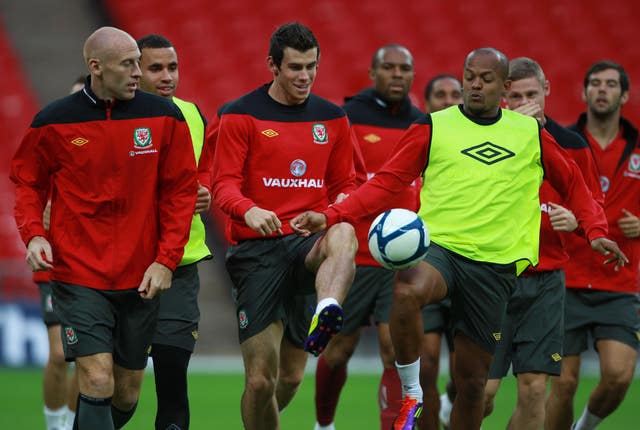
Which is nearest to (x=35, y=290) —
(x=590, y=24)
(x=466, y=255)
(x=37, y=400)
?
(x=37, y=400)

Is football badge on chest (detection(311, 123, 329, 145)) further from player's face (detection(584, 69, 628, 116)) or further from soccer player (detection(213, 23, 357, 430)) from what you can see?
player's face (detection(584, 69, 628, 116))

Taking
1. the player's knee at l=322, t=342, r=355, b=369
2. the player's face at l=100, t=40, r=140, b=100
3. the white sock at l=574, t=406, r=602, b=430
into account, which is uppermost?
the player's face at l=100, t=40, r=140, b=100

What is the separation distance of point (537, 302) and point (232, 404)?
4987 mm

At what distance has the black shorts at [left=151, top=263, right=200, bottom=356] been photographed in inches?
292

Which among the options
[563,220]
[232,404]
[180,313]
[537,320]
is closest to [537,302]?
[537,320]

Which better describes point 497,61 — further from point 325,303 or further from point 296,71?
point 325,303

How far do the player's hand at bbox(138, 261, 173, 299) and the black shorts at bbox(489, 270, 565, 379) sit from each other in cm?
264

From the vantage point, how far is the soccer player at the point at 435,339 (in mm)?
7703

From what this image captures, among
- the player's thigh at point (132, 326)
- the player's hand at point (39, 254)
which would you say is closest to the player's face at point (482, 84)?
the player's thigh at point (132, 326)

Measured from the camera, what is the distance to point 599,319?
342 inches

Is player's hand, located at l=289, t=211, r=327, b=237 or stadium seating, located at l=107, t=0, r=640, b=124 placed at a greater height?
stadium seating, located at l=107, t=0, r=640, b=124

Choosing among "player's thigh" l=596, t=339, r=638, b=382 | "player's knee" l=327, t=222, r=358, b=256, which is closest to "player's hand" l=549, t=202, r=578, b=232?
"player's knee" l=327, t=222, r=358, b=256

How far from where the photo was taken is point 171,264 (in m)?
6.63

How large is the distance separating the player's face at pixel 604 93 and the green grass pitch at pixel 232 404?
3.19 metres
